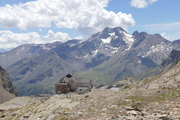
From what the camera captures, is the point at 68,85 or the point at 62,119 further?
the point at 68,85

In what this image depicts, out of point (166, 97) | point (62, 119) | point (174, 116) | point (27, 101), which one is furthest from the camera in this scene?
point (27, 101)

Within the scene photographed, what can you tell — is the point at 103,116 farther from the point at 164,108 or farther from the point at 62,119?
the point at 164,108

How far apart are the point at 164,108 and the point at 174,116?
3382 mm

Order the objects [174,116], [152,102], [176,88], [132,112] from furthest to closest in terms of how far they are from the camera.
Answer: [176,88]
[152,102]
[132,112]
[174,116]

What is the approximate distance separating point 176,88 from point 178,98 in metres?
6.03

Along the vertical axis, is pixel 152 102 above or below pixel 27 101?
above

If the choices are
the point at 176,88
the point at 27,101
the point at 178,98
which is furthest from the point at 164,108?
the point at 27,101

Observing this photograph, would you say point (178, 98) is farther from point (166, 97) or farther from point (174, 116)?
point (174, 116)

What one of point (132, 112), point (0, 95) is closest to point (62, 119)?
point (132, 112)

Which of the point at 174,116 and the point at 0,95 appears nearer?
the point at 174,116

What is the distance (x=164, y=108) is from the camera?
57.7 ft

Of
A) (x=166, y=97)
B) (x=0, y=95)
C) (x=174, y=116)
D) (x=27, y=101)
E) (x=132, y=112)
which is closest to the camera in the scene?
(x=174, y=116)

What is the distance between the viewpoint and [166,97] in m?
22.6

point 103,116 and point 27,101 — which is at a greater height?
point 103,116
